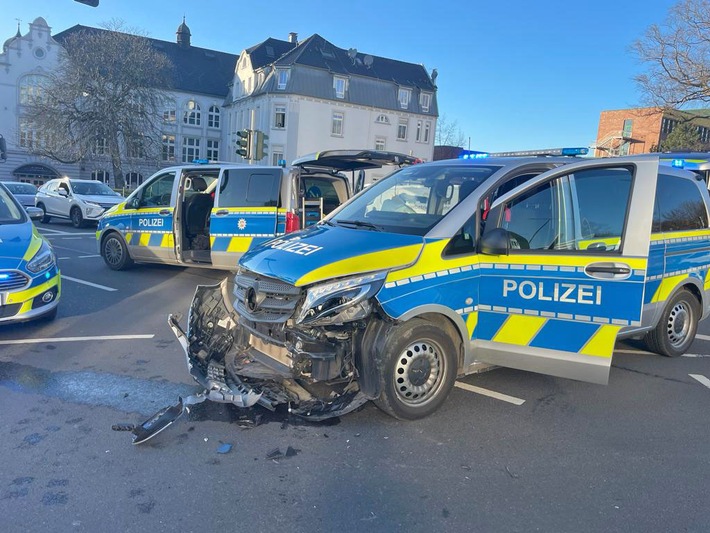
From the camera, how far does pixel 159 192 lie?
943 cm

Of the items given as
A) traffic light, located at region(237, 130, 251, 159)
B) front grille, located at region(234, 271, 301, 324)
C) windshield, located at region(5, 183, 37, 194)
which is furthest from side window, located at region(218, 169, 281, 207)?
windshield, located at region(5, 183, 37, 194)

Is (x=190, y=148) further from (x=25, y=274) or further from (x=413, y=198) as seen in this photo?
(x=413, y=198)

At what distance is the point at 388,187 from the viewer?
5016mm

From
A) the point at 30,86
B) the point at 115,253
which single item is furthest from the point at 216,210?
the point at 30,86

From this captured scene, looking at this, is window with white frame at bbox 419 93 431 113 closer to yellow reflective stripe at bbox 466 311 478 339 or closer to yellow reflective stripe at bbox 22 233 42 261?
yellow reflective stripe at bbox 22 233 42 261

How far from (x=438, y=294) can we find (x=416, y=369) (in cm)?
58

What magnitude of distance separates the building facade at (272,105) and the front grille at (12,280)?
3619cm

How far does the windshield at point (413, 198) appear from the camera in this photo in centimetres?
431

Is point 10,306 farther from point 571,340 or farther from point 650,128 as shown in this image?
point 650,128

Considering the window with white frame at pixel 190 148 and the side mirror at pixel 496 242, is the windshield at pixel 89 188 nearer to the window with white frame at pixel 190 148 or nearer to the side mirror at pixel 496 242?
the side mirror at pixel 496 242

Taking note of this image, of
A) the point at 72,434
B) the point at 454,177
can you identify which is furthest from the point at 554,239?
the point at 72,434

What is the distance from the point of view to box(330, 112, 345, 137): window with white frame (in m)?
47.4

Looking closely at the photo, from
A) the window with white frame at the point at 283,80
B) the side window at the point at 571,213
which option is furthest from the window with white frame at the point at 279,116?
the side window at the point at 571,213

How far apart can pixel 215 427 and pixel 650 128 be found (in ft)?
192
